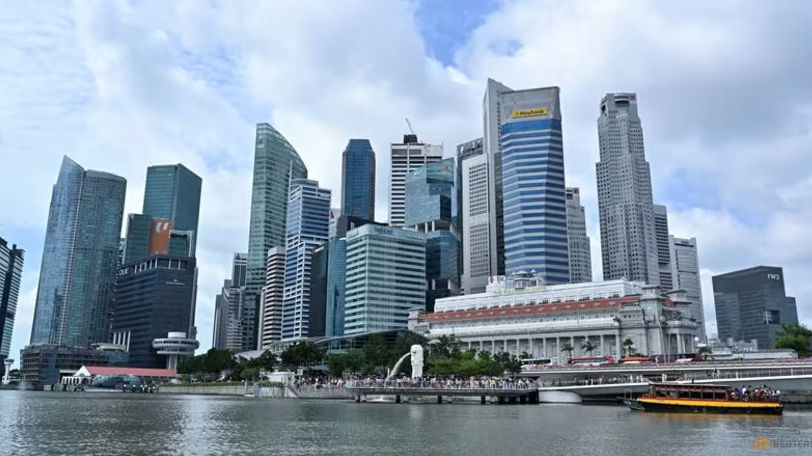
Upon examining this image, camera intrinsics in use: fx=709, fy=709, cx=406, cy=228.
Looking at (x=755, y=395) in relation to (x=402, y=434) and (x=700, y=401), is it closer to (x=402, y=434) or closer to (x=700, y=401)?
(x=700, y=401)

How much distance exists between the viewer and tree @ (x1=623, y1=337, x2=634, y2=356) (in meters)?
191

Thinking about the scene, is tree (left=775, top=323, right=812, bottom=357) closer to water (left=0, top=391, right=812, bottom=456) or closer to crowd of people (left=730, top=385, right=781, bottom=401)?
crowd of people (left=730, top=385, right=781, bottom=401)

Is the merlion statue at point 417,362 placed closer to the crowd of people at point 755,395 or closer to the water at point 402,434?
the water at point 402,434

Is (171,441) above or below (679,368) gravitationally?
below

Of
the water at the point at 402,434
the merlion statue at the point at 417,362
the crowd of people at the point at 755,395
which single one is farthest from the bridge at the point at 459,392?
the crowd of people at the point at 755,395

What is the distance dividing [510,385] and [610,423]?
5124 cm

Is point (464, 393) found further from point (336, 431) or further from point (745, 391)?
point (336, 431)

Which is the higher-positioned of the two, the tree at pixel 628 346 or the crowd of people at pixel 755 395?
the tree at pixel 628 346

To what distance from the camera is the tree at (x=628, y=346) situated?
191375mm

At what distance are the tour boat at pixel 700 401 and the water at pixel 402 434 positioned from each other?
690 cm

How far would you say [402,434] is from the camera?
65625mm

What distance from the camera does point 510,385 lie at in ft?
420

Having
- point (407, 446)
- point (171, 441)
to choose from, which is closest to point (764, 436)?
point (407, 446)

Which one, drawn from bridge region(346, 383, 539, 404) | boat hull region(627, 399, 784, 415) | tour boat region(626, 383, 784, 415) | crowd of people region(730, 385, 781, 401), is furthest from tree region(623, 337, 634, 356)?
crowd of people region(730, 385, 781, 401)
